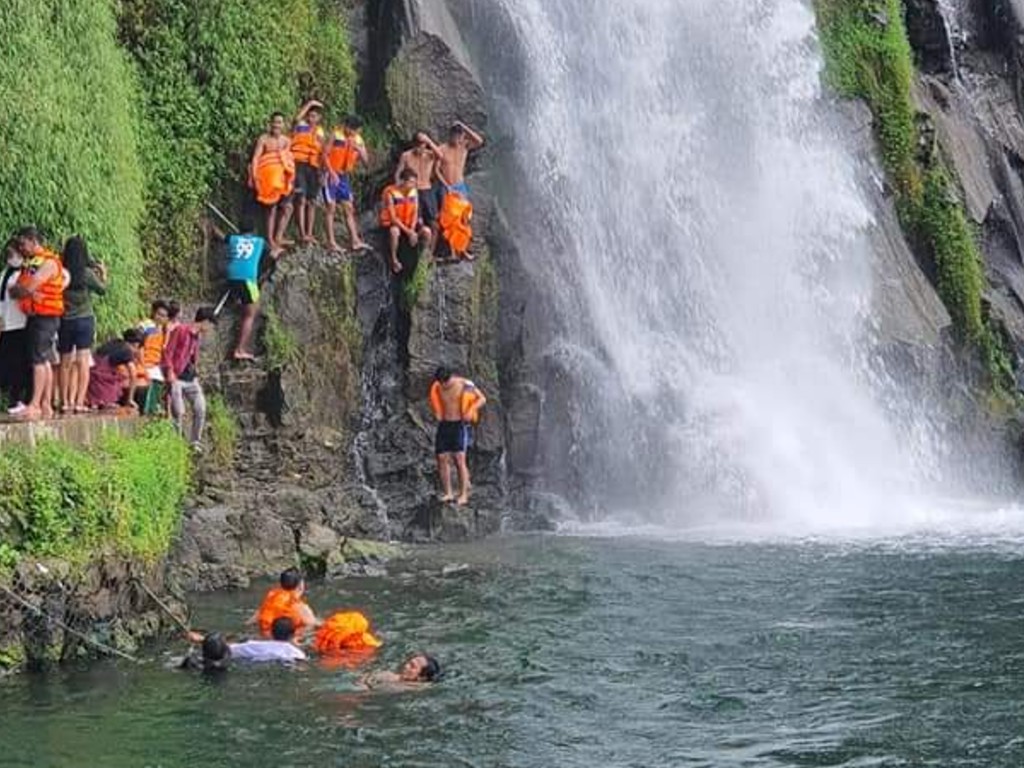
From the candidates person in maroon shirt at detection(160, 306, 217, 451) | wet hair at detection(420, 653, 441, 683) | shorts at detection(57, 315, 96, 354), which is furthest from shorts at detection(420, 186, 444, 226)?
wet hair at detection(420, 653, 441, 683)

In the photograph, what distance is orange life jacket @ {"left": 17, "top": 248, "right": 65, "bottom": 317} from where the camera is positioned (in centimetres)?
1445

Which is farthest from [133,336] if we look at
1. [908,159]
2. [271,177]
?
[908,159]

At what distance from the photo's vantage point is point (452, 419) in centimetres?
1998

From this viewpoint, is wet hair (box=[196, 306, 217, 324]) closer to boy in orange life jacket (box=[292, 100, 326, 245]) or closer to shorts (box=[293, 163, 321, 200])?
boy in orange life jacket (box=[292, 100, 326, 245])

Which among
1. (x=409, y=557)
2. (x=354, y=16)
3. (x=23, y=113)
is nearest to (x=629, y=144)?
(x=354, y=16)

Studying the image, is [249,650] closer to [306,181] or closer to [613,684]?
[613,684]

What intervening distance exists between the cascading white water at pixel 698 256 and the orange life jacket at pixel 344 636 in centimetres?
839

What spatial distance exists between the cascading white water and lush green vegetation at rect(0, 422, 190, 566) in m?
8.10

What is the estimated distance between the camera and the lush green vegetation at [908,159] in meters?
27.0

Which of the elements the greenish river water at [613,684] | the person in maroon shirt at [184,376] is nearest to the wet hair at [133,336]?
the person in maroon shirt at [184,376]

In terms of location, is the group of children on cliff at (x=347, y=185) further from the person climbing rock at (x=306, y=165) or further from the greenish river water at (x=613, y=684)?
the greenish river water at (x=613, y=684)

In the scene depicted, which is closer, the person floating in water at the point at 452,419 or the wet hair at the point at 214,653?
the wet hair at the point at 214,653

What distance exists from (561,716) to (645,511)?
10477 mm

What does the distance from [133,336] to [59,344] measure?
205 cm
